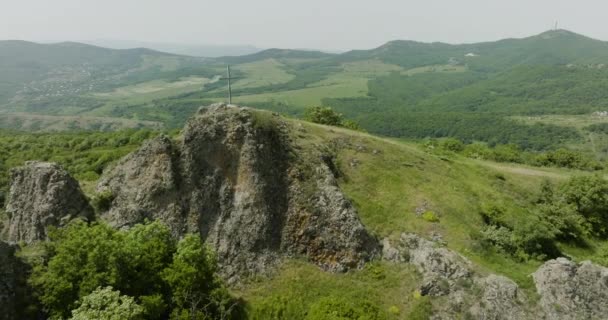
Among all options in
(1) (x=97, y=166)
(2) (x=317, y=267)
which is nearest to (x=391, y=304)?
(2) (x=317, y=267)

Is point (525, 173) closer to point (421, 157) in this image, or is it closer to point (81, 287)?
point (421, 157)

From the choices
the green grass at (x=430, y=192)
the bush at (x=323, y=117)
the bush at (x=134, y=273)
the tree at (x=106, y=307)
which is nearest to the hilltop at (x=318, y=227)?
the green grass at (x=430, y=192)

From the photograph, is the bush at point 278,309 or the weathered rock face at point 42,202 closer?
the bush at point 278,309

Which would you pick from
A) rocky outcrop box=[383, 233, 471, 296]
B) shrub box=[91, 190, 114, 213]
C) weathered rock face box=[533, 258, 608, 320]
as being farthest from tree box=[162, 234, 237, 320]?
weathered rock face box=[533, 258, 608, 320]

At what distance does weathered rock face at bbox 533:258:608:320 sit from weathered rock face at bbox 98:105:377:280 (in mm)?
13960

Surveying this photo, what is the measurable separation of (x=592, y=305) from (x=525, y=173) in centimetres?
3271

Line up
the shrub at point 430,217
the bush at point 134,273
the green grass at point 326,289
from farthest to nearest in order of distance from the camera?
1. the shrub at point 430,217
2. the green grass at point 326,289
3. the bush at point 134,273

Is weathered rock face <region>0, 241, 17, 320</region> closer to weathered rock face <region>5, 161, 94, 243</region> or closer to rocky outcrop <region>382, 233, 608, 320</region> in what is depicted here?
weathered rock face <region>5, 161, 94, 243</region>

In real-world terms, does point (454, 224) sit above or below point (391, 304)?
above

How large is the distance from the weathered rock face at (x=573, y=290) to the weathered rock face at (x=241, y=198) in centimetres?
1396

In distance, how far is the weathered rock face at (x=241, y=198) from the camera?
37344 millimetres

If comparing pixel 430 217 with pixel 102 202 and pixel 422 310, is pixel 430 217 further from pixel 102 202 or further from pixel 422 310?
pixel 102 202

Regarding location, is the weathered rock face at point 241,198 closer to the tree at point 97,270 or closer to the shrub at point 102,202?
the shrub at point 102,202

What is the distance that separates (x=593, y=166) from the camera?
77.3m
